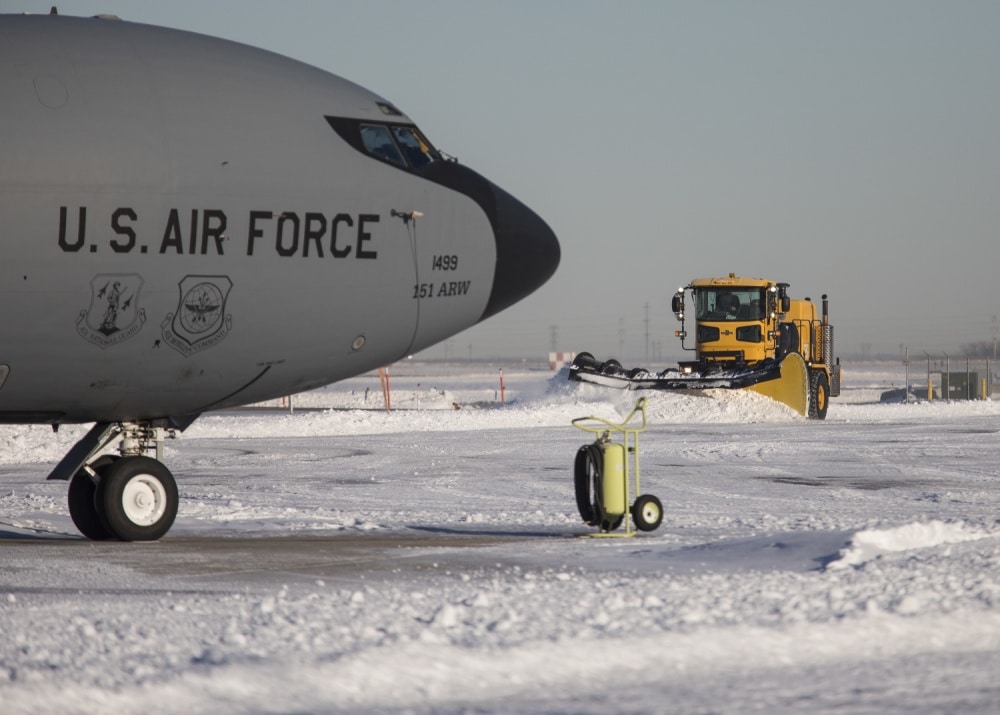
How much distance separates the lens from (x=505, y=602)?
322 inches

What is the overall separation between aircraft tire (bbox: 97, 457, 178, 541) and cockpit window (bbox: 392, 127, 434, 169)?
350cm

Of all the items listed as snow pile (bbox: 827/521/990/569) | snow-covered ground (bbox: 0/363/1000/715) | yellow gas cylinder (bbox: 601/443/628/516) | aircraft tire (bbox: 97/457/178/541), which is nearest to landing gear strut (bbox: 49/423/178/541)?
aircraft tire (bbox: 97/457/178/541)

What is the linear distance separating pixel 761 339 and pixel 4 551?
28742 millimetres

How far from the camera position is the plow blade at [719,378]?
35.9 metres

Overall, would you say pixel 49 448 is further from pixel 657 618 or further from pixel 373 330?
pixel 657 618

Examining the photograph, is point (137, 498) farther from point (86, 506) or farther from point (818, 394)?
point (818, 394)

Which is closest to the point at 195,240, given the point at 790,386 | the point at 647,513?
the point at 647,513

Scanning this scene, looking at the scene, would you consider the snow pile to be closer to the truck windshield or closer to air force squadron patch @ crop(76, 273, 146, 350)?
air force squadron patch @ crop(76, 273, 146, 350)

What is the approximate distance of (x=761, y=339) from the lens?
124 feet

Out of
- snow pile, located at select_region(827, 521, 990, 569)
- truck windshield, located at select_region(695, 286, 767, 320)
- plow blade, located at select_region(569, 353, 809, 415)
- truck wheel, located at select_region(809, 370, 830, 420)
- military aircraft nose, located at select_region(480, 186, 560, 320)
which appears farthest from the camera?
truck wheel, located at select_region(809, 370, 830, 420)

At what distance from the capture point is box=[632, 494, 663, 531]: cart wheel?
12.5m

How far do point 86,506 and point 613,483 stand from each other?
4671 mm

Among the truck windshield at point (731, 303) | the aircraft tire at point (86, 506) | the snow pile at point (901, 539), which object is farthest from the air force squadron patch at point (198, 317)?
the truck windshield at point (731, 303)

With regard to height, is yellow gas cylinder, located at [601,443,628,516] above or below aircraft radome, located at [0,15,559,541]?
below
